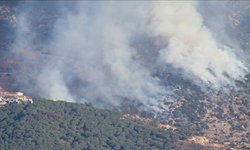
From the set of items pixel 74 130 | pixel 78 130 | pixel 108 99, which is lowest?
pixel 74 130

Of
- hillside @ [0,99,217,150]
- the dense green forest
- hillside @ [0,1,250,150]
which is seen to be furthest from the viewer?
hillside @ [0,1,250,150]

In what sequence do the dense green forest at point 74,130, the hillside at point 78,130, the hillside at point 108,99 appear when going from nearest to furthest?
the dense green forest at point 74,130, the hillside at point 78,130, the hillside at point 108,99

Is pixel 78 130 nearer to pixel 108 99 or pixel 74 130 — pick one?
pixel 74 130

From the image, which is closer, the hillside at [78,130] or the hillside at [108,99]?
the hillside at [78,130]

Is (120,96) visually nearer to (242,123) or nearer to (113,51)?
(113,51)

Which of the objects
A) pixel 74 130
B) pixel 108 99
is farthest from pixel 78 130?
pixel 108 99

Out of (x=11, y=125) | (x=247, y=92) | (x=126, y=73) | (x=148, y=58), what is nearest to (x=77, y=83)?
(x=126, y=73)

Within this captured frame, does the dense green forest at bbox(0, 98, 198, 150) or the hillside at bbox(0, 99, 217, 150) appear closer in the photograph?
the dense green forest at bbox(0, 98, 198, 150)

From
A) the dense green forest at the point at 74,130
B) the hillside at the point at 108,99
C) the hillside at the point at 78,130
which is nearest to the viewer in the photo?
the dense green forest at the point at 74,130
